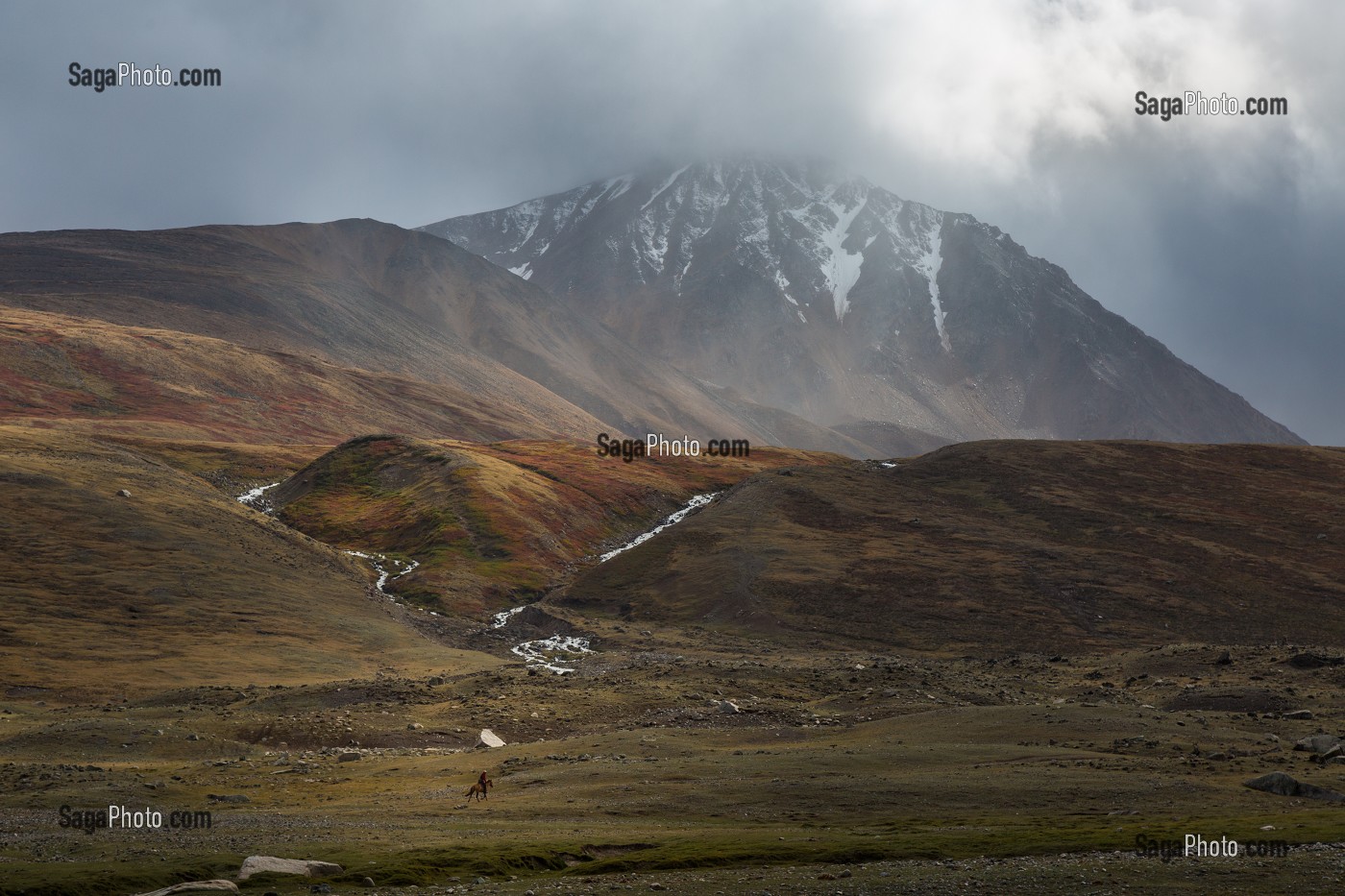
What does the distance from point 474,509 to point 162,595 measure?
54.9 metres

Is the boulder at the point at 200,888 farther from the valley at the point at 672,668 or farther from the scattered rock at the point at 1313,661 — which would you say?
the scattered rock at the point at 1313,661

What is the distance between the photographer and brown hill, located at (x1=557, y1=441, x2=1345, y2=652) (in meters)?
108

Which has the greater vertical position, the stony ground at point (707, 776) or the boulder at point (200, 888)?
the boulder at point (200, 888)

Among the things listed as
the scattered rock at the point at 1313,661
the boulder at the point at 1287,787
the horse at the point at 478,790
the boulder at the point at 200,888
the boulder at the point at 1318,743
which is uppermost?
the boulder at the point at 200,888

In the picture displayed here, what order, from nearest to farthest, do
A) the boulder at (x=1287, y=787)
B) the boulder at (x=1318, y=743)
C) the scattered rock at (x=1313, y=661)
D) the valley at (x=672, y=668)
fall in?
the valley at (x=672, y=668)
the boulder at (x=1287, y=787)
the boulder at (x=1318, y=743)
the scattered rock at (x=1313, y=661)

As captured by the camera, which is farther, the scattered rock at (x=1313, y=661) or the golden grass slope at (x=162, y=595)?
the golden grass slope at (x=162, y=595)

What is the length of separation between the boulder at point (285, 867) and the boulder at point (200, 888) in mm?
1133

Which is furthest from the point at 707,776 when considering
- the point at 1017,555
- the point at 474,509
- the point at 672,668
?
the point at 474,509

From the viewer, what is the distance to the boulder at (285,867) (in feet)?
89.5

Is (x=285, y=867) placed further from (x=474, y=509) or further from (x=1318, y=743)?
(x=474, y=509)

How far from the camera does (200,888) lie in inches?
999

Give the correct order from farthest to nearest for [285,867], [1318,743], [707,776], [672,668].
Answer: [672,668], [1318,743], [707,776], [285,867]

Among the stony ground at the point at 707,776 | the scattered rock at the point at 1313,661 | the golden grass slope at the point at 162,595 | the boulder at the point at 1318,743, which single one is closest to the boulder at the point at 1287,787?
the stony ground at the point at 707,776

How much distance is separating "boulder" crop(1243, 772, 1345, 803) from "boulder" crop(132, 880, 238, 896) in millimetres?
35706
